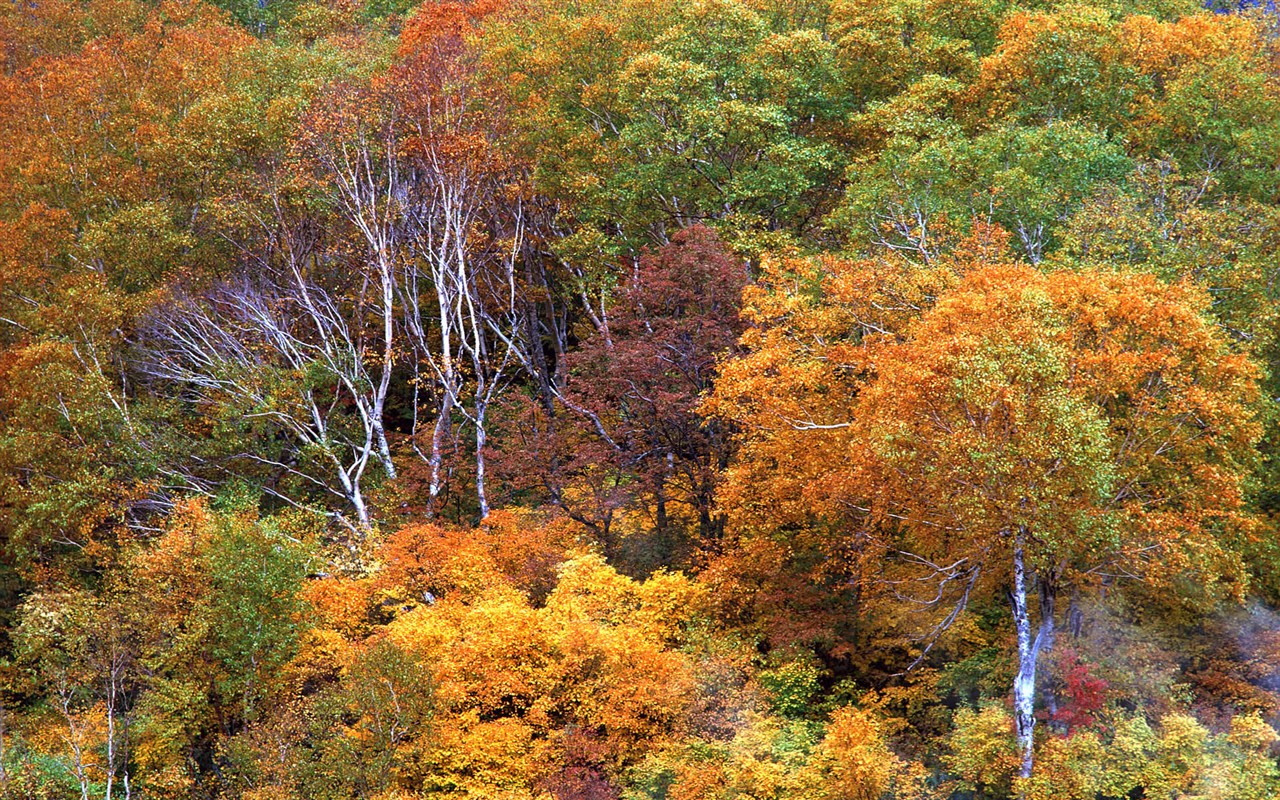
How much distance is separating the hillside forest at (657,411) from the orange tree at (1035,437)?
0.38 feet

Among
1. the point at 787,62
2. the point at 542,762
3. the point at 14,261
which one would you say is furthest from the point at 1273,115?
the point at 14,261

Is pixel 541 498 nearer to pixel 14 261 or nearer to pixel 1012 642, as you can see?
pixel 1012 642

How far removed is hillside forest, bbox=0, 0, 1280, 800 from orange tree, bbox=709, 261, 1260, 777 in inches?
4.5

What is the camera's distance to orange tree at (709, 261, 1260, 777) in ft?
69.9

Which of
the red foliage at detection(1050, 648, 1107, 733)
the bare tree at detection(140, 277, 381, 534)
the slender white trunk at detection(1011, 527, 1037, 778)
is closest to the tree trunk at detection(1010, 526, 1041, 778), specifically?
the slender white trunk at detection(1011, 527, 1037, 778)

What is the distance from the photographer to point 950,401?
21969mm

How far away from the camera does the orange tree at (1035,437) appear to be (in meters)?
21.3

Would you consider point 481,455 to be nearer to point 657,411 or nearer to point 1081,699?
point 657,411

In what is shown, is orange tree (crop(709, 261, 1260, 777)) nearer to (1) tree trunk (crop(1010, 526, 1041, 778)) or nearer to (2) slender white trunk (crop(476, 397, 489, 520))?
(1) tree trunk (crop(1010, 526, 1041, 778))

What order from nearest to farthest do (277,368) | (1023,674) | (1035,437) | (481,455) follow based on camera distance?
(1035,437) < (1023,674) < (481,455) < (277,368)

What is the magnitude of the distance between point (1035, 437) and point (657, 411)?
11109 mm

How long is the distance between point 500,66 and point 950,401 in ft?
84.4

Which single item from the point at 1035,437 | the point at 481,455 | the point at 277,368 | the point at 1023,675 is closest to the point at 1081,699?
the point at 1023,675

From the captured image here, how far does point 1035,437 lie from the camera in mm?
20969
